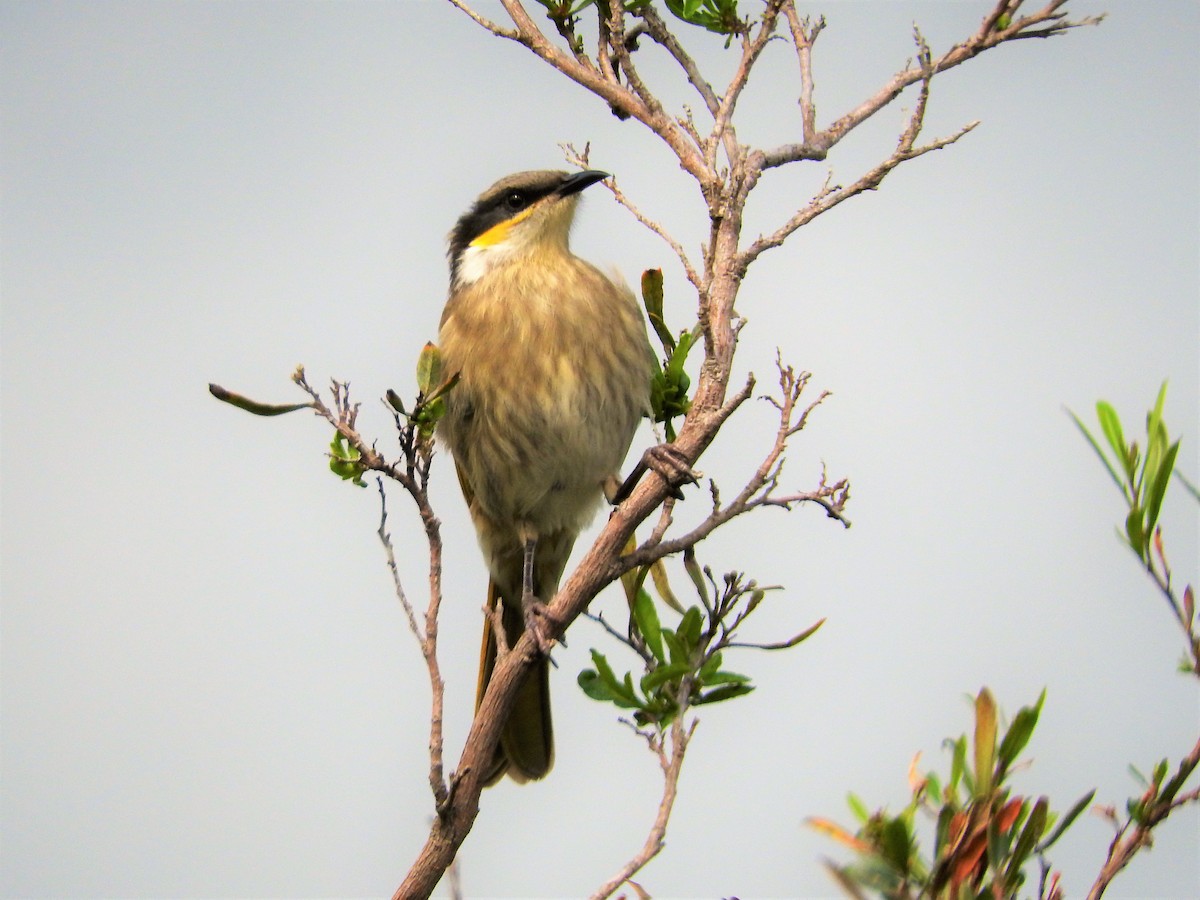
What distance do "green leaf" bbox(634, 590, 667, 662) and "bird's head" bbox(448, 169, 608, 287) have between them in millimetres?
2222

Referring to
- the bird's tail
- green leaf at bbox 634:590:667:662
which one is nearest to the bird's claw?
green leaf at bbox 634:590:667:662

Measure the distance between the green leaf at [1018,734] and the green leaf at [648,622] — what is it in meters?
1.14

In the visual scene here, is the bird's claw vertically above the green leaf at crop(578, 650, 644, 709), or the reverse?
the bird's claw

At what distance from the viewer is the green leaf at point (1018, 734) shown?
188 cm

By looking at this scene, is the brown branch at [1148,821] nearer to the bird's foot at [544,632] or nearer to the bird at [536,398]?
the bird's foot at [544,632]

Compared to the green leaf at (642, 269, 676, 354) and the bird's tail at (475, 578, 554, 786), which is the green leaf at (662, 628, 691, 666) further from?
the bird's tail at (475, 578, 554, 786)

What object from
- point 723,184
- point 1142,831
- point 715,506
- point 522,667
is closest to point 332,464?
point 522,667

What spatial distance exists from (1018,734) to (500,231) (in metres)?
3.49

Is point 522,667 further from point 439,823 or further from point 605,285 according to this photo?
point 605,285

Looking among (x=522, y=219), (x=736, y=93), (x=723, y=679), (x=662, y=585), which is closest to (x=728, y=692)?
(x=723, y=679)

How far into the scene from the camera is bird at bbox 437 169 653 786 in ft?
14.5

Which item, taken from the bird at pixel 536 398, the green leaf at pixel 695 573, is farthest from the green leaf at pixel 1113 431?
the bird at pixel 536 398

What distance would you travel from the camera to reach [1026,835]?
184cm

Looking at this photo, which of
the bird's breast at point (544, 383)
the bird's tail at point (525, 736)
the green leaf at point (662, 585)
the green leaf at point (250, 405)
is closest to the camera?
the green leaf at point (250, 405)
